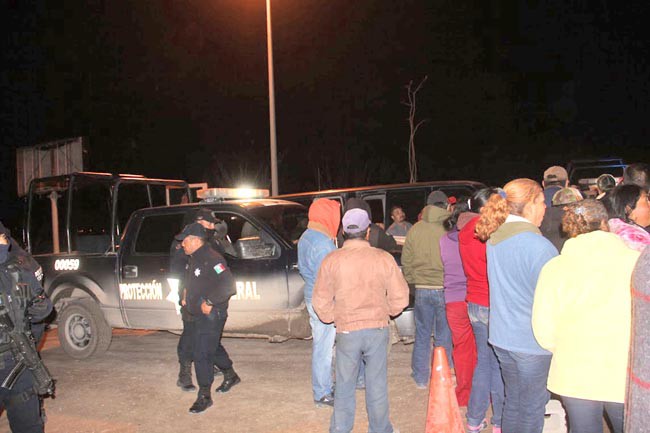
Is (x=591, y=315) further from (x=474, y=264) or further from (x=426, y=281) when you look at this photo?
(x=426, y=281)

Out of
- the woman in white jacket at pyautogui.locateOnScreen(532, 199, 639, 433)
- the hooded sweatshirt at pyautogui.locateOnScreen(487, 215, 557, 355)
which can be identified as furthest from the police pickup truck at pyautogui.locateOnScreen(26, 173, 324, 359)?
the woman in white jacket at pyautogui.locateOnScreen(532, 199, 639, 433)

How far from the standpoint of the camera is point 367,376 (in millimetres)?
4152

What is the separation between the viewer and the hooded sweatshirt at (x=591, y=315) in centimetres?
269

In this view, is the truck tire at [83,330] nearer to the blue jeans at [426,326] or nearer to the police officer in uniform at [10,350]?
the police officer in uniform at [10,350]

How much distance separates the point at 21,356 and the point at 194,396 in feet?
8.45

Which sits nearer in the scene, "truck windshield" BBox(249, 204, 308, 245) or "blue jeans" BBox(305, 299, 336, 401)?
"blue jeans" BBox(305, 299, 336, 401)

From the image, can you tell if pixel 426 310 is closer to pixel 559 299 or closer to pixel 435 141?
pixel 559 299

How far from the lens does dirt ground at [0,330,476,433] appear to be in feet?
16.5

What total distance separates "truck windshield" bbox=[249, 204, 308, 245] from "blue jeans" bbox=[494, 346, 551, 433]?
3592 millimetres

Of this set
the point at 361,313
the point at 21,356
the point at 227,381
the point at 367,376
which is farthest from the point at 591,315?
the point at 227,381

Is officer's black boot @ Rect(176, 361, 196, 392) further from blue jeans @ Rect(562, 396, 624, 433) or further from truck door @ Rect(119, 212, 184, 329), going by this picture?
blue jeans @ Rect(562, 396, 624, 433)

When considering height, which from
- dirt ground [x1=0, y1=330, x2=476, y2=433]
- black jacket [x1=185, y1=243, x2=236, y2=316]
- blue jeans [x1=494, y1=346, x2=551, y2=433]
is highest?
black jacket [x1=185, y1=243, x2=236, y2=316]

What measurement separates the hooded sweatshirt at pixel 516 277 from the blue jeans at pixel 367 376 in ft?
3.10

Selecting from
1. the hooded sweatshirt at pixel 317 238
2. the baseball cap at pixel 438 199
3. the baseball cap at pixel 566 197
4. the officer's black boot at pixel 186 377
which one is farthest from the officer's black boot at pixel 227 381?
the baseball cap at pixel 566 197
